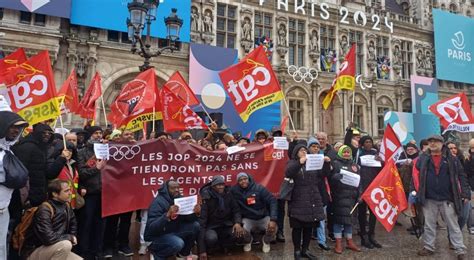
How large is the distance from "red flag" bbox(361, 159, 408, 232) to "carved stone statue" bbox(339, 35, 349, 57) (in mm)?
17625

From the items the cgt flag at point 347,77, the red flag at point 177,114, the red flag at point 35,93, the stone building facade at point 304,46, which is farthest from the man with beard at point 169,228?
the stone building facade at point 304,46

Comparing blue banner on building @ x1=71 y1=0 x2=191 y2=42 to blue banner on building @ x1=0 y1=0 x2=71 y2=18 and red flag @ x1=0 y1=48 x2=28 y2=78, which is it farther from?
red flag @ x1=0 y1=48 x2=28 y2=78

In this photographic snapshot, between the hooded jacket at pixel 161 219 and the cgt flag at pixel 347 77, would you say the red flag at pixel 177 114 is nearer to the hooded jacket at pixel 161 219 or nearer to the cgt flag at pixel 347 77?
Result: the hooded jacket at pixel 161 219

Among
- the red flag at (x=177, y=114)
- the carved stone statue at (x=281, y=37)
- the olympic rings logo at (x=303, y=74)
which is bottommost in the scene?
the red flag at (x=177, y=114)

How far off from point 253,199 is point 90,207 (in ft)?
8.54

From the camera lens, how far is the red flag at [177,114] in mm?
8711

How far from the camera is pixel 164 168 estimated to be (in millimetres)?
6203

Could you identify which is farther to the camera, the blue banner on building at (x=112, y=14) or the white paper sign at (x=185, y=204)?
the blue banner on building at (x=112, y=14)

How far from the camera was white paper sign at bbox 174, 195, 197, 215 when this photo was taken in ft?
15.5

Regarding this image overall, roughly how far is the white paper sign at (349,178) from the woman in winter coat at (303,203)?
0.77m

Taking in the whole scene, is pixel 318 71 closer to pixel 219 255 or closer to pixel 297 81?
pixel 297 81

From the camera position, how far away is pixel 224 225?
597cm

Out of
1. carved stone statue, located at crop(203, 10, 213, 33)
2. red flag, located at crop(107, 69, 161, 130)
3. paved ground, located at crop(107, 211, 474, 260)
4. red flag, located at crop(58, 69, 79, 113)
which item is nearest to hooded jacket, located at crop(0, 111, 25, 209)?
paved ground, located at crop(107, 211, 474, 260)

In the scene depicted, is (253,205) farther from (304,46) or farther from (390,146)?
(304,46)
